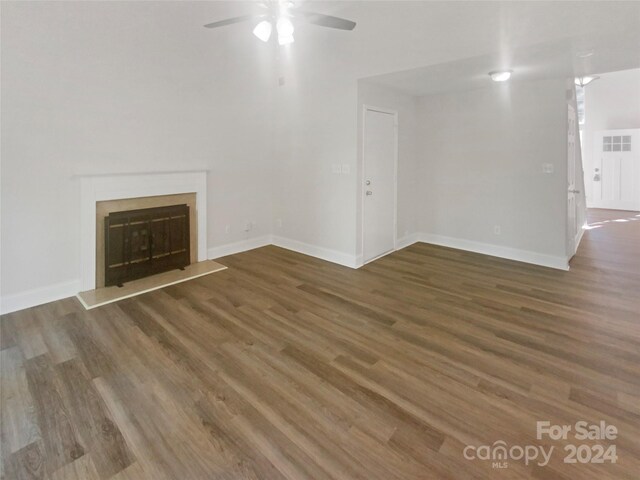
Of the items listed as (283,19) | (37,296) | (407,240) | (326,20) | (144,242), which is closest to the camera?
(326,20)

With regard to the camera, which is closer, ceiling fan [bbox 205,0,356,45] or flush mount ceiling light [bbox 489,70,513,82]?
ceiling fan [bbox 205,0,356,45]

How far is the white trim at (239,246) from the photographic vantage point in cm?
520

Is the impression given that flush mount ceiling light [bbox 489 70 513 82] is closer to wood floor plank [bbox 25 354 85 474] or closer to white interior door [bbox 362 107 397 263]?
white interior door [bbox 362 107 397 263]

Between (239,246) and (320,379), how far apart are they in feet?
11.6

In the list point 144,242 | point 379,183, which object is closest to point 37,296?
point 144,242

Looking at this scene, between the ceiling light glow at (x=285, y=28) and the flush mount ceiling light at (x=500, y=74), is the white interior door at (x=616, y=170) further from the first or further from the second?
the ceiling light glow at (x=285, y=28)

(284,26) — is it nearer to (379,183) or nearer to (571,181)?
(379,183)

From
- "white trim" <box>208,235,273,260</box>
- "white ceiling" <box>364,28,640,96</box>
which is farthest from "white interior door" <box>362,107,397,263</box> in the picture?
"white trim" <box>208,235,273,260</box>

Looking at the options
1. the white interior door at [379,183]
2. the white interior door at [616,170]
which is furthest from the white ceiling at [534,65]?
the white interior door at [616,170]

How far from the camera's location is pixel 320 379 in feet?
7.85

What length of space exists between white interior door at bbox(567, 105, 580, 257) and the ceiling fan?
338 centimetres

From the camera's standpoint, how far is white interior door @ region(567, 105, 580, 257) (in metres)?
4.54

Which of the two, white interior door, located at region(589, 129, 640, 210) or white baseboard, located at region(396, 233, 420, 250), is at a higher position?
white interior door, located at region(589, 129, 640, 210)

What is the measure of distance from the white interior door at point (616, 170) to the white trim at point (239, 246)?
889 centimetres
